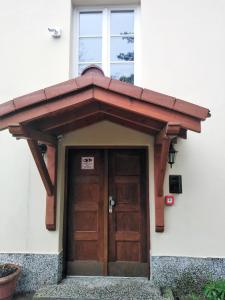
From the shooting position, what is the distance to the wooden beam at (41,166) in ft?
11.0

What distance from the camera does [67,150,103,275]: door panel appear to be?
14.0ft

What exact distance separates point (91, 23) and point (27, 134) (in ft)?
8.49

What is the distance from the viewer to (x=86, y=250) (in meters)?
4.29

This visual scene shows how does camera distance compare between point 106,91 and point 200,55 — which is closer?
point 106,91

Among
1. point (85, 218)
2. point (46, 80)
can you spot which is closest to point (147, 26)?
point (46, 80)

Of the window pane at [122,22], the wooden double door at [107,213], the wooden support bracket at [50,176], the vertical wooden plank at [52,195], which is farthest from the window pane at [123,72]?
the vertical wooden plank at [52,195]

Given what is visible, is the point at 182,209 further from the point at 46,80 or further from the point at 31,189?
the point at 46,80

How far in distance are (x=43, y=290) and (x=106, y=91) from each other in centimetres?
281

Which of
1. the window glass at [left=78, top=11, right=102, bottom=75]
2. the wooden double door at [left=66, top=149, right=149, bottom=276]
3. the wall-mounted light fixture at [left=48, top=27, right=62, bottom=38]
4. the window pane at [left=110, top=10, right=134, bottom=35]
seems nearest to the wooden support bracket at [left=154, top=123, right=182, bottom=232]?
the wooden double door at [left=66, top=149, right=149, bottom=276]

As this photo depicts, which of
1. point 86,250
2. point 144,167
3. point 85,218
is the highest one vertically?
point 144,167

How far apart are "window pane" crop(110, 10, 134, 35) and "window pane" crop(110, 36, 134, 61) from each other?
0.39ft

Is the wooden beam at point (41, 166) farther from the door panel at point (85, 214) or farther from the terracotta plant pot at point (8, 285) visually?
the terracotta plant pot at point (8, 285)

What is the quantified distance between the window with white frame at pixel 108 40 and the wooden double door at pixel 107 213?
1.43 m

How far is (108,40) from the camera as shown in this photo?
15.0ft
